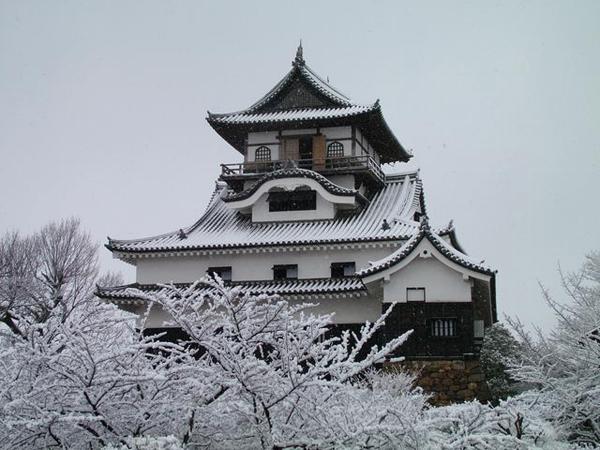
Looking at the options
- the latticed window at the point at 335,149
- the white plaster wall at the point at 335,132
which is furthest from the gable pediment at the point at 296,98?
the latticed window at the point at 335,149

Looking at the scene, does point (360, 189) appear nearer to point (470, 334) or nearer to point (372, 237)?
point (372, 237)

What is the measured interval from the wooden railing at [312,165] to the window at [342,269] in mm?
4280

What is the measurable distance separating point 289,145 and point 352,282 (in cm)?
786

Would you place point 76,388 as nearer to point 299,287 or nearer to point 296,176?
point 299,287

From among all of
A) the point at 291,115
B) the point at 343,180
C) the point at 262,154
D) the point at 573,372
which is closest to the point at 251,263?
the point at 343,180

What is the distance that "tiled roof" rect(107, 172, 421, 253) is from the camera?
963 inches

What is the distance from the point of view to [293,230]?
84.8ft

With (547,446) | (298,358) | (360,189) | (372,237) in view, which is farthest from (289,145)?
(298,358)

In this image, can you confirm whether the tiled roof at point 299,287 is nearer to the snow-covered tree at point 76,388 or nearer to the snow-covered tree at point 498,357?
the snow-covered tree at point 498,357

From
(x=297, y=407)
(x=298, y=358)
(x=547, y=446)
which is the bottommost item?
(x=547, y=446)

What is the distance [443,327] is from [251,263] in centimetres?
775

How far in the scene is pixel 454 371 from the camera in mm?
20656

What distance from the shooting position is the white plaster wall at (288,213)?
2622 cm

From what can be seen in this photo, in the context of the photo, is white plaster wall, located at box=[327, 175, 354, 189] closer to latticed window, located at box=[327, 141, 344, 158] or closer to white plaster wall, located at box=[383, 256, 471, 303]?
latticed window, located at box=[327, 141, 344, 158]
